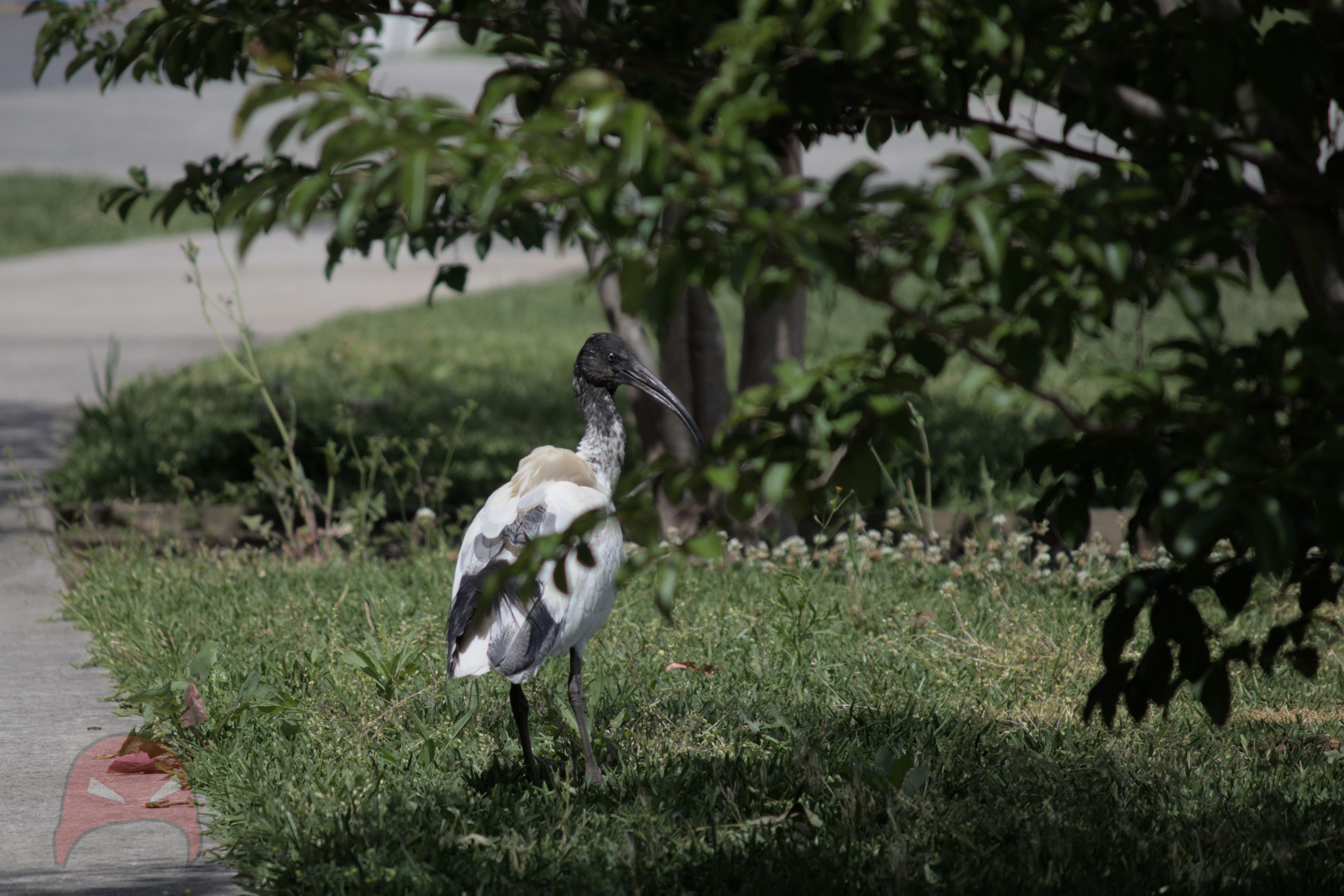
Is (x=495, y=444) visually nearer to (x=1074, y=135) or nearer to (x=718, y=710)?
(x=718, y=710)

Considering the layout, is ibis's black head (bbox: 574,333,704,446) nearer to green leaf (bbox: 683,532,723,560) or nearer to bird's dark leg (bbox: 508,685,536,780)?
bird's dark leg (bbox: 508,685,536,780)

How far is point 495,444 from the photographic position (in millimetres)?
8133

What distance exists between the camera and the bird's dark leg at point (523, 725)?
11.8 ft

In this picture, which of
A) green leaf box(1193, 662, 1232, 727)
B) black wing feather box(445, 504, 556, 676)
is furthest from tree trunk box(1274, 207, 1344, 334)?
black wing feather box(445, 504, 556, 676)

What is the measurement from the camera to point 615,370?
4.29m

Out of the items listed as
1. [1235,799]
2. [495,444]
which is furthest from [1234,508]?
[495,444]

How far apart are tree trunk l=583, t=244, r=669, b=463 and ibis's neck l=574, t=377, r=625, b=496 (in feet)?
5.01

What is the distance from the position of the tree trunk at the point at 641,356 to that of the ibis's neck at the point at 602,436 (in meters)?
1.53

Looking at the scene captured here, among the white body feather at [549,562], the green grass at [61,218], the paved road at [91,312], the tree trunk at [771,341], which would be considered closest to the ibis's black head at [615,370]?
the white body feather at [549,562]

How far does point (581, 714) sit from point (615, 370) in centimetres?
121

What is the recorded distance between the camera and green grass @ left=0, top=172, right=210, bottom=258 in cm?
2106

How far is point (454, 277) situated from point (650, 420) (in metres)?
1.77

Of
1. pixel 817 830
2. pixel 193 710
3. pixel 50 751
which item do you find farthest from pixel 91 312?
pixel 817 830

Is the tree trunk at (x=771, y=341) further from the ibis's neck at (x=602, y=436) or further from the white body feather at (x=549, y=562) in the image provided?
the white body feather at (x=549, y=562)
